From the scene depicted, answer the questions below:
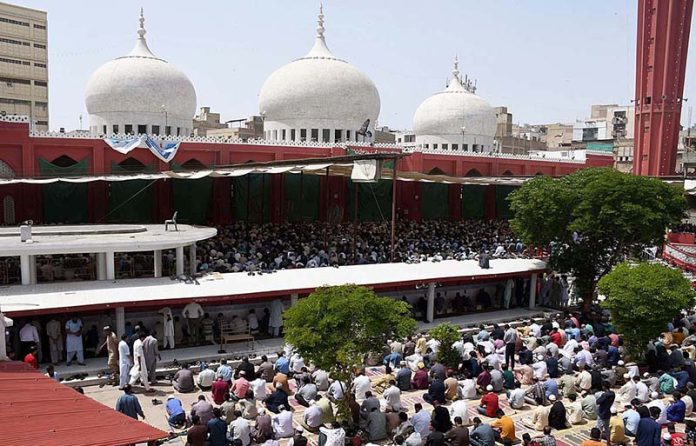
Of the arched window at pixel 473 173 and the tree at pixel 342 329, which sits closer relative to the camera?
the tree at pixel 342 329

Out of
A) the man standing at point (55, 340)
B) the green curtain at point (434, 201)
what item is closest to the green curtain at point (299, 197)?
the green curtain at point (434, 201)

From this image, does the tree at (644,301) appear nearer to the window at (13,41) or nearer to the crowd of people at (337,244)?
the crowd of people at (337,244)

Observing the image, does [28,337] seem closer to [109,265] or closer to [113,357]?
[113,357]

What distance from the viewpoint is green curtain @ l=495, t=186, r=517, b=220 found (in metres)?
39.5

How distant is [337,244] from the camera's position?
25656 mm

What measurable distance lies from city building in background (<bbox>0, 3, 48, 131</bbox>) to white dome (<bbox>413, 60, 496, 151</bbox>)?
3327cm

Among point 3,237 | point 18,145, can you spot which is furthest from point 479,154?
point 3,237

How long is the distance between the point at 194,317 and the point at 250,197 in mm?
15720

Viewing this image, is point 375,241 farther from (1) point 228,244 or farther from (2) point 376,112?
(2) point 376,112

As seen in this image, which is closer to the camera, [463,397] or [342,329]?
[342,329]

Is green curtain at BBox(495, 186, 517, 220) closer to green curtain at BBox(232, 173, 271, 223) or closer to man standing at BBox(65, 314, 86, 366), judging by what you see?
green curtain at BBox(232, 173, 271, 223)

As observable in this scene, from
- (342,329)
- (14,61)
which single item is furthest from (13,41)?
(342,329)

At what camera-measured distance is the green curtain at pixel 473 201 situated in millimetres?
38750

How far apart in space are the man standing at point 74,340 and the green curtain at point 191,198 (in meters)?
15.2
